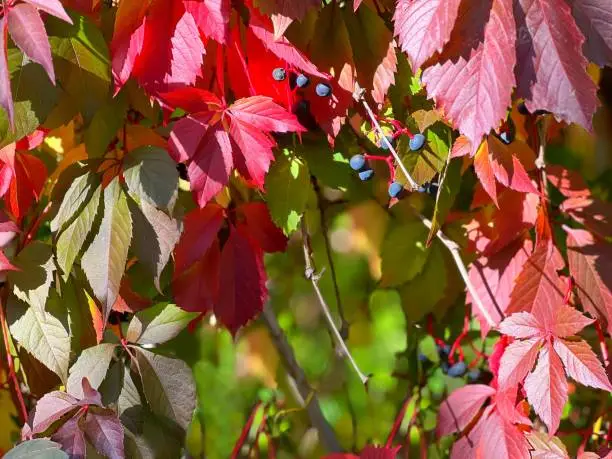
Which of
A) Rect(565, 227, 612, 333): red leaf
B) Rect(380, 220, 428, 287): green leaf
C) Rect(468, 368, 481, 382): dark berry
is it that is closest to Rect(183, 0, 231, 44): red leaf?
Rect(380, 220, 428, 287): green leaf

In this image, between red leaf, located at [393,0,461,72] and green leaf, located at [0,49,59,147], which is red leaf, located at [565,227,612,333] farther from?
green leaf, located at [0,49,59,147]

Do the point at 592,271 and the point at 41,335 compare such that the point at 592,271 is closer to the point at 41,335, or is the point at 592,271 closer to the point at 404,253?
the point at 404,253

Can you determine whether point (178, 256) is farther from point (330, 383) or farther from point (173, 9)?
point (330, 383)

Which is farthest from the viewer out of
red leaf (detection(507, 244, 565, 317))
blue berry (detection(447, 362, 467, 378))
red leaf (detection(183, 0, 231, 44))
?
blue berry (detection(447, 362, 467, 378))

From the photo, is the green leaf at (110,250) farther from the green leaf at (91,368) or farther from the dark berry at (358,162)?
the dark berry at (358,162)

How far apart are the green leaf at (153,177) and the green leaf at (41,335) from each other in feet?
0.75

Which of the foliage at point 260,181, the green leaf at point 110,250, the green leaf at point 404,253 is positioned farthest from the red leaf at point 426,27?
the green leaf at point 404,253

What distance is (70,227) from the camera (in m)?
1.02

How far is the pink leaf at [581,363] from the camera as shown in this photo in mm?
998

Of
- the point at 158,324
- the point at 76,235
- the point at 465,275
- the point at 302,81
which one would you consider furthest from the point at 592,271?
the point at 76,235

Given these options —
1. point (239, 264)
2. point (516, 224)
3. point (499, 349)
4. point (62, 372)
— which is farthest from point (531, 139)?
point (62, 372)

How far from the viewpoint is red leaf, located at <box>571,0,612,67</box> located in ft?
2.92

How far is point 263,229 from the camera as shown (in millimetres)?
1224

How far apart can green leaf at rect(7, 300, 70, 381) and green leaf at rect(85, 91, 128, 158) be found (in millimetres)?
252
